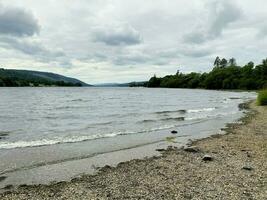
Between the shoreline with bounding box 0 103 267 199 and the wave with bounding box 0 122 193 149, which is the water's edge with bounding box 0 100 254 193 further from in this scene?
the wave with bounding box 0 122 193 149

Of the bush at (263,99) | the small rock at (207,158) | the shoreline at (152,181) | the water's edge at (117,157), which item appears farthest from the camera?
the bush at (263,99)

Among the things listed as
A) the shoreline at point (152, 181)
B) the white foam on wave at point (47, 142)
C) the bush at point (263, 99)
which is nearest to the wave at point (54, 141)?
the white foam on wave at point (47, 142)

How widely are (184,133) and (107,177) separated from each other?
15.4 meters

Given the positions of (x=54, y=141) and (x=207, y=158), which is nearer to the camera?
A: (x=207, y=158)

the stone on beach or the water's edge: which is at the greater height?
the stone on beach

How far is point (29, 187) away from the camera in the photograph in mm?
12805

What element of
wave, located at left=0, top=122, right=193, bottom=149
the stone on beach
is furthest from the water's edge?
wave, located at left=0, top=122, right=193, bottom=149

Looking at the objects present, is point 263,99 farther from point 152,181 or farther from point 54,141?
point 152,181

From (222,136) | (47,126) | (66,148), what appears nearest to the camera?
(66,148)

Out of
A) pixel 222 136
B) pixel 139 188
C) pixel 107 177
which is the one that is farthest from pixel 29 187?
pixel 222 136

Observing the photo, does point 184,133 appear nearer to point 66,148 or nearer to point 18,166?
point 66,148

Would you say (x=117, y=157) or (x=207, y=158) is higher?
(x=207, y=158)

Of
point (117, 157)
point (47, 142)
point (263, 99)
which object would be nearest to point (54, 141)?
point (47, 142)

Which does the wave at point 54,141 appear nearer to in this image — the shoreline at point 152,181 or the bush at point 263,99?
the shoreline at point 152,181
